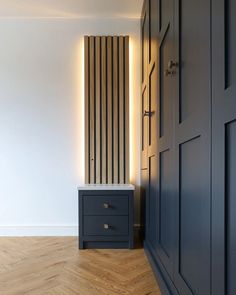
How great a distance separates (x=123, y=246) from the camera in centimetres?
264

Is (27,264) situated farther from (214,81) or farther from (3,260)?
(214,81)

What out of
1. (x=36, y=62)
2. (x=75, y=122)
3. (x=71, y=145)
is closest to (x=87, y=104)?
(x=75, y=122)

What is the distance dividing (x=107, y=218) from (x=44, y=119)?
1180 mm

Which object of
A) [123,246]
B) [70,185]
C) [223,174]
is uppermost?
[223,174]

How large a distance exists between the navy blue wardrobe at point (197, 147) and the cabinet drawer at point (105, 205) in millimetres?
817

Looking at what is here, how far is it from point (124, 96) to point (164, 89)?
1.42 metres

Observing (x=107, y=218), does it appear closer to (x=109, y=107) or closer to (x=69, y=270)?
(x=69, y=270)

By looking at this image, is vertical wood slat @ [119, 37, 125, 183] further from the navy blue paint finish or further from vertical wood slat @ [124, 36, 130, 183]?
the navy blue paint finish

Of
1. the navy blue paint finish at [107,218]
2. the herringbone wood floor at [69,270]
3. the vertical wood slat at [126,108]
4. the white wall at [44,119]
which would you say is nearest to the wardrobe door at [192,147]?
the herringbone wood floor at [69,270]

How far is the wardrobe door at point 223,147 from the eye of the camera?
748 millimetres

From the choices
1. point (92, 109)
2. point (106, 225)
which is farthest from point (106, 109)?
point (106, 225)

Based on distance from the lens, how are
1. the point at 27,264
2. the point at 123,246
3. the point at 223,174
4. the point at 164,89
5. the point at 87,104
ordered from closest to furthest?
the point at 223,174
the point at 164,89
the point at 27,264
the point at 123,246
the point at 87,104

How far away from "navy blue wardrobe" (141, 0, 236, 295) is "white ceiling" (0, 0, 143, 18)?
48.7 inches

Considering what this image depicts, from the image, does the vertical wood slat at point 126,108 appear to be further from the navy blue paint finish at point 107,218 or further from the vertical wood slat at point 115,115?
the navy blue paint finish at point 107,218
